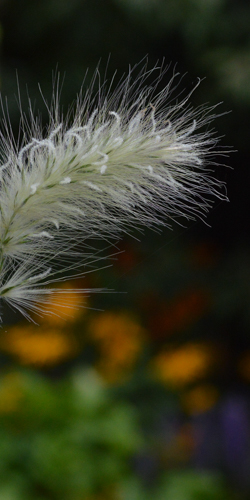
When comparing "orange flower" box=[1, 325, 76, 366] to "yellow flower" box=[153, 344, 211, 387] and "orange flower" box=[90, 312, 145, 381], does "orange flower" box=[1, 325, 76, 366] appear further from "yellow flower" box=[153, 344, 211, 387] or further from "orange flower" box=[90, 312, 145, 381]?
"yellow flower" box=[153, 344, 211, 387]

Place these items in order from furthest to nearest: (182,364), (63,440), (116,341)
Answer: (182,364) → (116,341) → (63,440)

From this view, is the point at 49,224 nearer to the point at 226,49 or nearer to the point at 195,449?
the point at 226,49

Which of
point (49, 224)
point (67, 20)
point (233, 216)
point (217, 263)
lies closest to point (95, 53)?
point (67, 20)

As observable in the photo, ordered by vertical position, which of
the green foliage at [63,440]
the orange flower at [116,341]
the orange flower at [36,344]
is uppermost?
the orange flower at [116,341]

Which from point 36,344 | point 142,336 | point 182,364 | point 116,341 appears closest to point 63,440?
point 36,344

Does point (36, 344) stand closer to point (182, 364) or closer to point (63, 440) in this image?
point (63, 440)

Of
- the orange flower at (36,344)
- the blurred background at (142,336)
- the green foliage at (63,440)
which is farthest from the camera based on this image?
the blurred background at (142,336)

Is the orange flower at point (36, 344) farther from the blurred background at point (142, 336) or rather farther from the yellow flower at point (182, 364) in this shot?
the yellow flower at point (182, 364)

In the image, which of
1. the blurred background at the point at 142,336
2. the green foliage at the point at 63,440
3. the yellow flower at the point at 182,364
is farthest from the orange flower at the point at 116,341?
the green foliage at the point at 63,440
